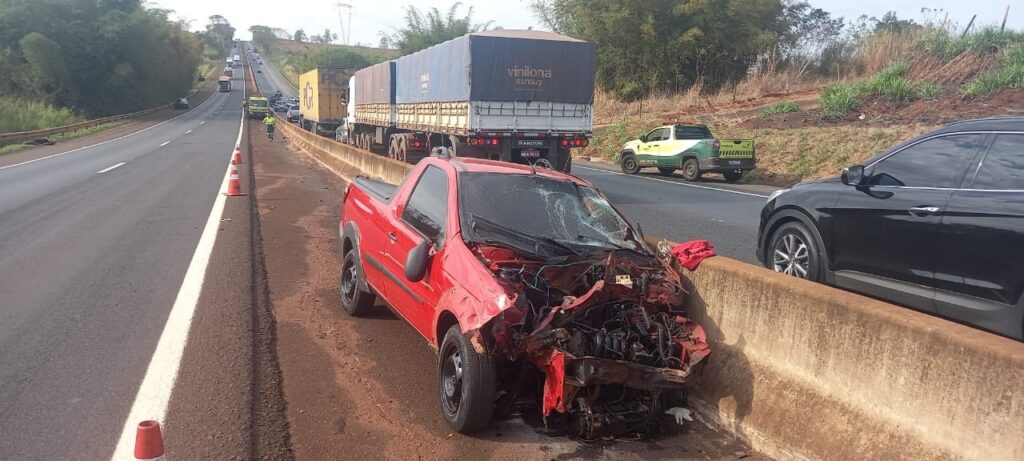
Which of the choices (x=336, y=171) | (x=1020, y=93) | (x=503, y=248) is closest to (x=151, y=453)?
(x=503, y=248)

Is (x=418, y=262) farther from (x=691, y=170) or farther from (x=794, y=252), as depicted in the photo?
(x=691, y=170)

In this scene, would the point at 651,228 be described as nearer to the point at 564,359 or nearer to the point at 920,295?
the point at 920,295

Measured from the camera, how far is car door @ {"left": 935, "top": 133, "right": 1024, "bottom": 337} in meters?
4.33

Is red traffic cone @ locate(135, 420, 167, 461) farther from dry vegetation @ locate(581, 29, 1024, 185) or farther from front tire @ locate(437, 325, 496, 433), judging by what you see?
dry vegetation @ locate(581, 29, 1024, 185)

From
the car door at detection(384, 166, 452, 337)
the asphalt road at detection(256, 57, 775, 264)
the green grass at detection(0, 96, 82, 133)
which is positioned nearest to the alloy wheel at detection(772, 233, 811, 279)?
the asphalt road at detection(256, 57, 775, 264)

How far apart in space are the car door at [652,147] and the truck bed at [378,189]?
617 inches

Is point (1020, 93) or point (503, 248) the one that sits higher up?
point (1020, 93)

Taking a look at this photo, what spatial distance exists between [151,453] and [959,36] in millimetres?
30513

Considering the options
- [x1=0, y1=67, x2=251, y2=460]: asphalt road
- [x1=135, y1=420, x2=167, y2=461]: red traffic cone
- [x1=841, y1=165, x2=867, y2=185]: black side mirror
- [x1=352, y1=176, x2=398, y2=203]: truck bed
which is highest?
[x1=841, y1=165, x2=867, y2=185]: black side mirror

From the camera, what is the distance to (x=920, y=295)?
495cm

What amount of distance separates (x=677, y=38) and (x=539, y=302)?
3815 centimetres

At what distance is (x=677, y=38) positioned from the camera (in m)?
39.8

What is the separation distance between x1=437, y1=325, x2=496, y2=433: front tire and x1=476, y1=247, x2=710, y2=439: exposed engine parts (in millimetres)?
145

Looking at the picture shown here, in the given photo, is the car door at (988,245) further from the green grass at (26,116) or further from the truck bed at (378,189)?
the green grass at (26,116)
